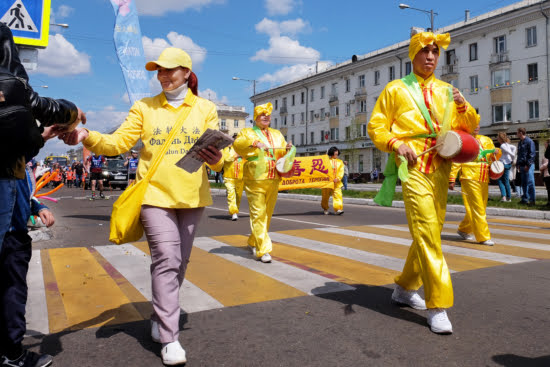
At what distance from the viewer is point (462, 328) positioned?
3490mm

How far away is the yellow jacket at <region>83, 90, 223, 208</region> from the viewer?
317 cm

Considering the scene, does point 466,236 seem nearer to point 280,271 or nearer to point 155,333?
point 280,271

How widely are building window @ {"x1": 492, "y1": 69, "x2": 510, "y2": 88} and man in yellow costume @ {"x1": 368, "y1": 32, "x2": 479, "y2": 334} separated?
38.7m

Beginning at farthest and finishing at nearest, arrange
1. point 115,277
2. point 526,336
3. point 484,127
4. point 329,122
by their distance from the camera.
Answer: point 329,122, point 484,127, point 115,277, point 526,336

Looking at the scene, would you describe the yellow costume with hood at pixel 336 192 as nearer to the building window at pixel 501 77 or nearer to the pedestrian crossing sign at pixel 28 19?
the pedestrian crossing sign at pixel 28 19

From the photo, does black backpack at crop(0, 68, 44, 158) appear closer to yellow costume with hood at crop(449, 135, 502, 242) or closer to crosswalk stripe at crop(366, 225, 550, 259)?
crosswalk stripe at crop(366, 225, 550, 259)

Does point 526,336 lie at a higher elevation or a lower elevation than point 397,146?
lower

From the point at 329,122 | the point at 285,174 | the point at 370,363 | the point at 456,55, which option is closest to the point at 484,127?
the point at 456,55

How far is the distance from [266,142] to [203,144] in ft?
10.8

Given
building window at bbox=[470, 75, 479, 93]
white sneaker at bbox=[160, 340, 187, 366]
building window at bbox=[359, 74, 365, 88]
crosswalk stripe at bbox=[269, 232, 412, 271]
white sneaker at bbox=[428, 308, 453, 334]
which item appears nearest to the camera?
white sneaker at bbox=[160, 340, 187, 366]

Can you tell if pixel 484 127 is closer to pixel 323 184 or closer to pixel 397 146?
pixel 323 184

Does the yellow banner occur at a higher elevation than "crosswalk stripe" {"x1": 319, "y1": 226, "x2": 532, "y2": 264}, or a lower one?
higher

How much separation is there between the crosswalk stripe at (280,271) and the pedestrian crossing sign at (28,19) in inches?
131

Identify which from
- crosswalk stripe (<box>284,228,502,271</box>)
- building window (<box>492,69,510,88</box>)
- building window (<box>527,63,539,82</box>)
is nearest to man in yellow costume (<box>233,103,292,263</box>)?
crosswalk stripe (<box>284,228,502,271</box>)
